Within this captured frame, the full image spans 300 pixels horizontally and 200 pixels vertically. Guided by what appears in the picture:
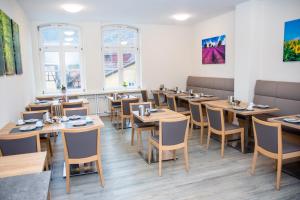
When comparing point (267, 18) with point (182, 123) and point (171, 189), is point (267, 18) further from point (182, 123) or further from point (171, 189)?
point (171, 189)

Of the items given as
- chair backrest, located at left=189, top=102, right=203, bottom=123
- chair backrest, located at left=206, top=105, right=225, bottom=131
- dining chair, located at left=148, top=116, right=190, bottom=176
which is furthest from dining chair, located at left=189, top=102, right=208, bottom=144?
dining chair, located at left=148, top=116, right=190, bottom=176

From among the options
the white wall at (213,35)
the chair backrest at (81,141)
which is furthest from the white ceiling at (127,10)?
the chair backrest at (81,141)

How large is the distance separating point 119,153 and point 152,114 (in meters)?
0.98

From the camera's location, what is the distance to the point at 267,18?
16.6 ft

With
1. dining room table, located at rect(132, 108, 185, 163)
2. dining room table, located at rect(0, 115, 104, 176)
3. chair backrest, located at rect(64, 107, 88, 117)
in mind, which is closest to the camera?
dining room table, located at rect(0, 115, 104, 176)

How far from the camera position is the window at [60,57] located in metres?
6.98

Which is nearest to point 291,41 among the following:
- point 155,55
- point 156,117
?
point 156,117

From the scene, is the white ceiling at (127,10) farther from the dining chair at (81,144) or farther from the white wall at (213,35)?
the dining chair at (81,144)

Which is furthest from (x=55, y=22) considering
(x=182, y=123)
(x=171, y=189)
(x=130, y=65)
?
(x=171, y=189)

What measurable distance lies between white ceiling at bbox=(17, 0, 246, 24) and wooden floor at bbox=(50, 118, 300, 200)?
3.21 metres

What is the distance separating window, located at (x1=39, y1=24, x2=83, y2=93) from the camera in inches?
275

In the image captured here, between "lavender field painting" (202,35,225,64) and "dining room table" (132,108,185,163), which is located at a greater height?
"lavender field painting" (202,35,225,64)

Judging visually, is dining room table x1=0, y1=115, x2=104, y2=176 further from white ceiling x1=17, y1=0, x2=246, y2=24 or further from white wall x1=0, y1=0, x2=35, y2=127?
white ceiling x1=17, y1=0, x2=246, y2=24

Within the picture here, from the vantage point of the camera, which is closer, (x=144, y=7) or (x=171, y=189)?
(x=171, y=189)
